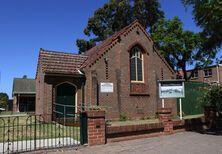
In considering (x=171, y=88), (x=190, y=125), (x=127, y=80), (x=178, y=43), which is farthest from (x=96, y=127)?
(x=178, y=43)

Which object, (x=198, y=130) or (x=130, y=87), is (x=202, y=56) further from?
(x=198, y=130)

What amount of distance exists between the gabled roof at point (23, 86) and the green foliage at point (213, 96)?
29064 millimetres

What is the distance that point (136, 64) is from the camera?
20.8 meters

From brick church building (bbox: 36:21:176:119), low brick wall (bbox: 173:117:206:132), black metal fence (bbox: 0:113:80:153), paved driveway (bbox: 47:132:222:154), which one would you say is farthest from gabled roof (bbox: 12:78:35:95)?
paved driveway (bbox: 47:132:222:154)

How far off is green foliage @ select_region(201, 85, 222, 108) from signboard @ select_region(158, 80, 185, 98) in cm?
150

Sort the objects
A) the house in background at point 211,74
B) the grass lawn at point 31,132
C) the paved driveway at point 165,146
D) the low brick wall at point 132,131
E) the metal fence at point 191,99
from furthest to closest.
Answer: the house in background at point 211,74
the metal fence at point 191,99
the low brick wall at point 132,131
the grass lawn at point 31,132
the paved driveway at point 165,146

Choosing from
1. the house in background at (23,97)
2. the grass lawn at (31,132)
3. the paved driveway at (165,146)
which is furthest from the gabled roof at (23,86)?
the paved driveway at (165,146)

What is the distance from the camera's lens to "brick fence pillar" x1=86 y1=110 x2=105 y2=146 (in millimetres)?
8875

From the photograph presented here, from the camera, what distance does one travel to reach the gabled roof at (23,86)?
37188 millimetres

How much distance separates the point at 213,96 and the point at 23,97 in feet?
100

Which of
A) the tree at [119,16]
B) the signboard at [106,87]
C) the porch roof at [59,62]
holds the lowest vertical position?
the signboard at [106,87]

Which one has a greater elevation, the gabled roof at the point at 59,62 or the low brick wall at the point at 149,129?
the gabled roof at the point at 59,62

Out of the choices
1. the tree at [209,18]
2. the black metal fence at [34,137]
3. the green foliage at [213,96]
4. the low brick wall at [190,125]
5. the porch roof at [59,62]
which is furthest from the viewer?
the porch roof at [59,62]

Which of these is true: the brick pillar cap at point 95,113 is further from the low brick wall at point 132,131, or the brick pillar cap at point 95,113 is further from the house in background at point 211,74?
the house in background at point 211,74
